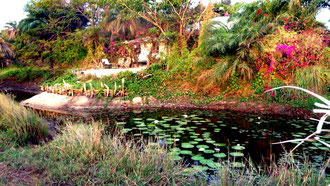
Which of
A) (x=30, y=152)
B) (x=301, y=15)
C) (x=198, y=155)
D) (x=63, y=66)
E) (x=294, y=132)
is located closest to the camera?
(x=30, y=152)

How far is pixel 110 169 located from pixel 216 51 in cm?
705

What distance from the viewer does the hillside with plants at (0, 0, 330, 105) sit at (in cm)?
720

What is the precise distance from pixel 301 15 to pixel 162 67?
6.19 metres

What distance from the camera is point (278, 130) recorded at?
203 inches

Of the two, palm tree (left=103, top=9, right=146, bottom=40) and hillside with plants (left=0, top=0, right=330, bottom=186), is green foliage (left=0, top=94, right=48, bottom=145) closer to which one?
hillside with plants (left=0, top=0, right=330, bottom=186)

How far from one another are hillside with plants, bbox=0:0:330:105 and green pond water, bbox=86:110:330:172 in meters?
1.71

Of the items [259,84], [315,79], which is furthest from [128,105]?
[315,79]

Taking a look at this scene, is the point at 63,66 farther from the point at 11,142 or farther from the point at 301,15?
the point at 301,15

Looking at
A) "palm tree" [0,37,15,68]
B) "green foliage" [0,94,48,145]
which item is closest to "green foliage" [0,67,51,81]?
"palm tree" [0,37,15,68]

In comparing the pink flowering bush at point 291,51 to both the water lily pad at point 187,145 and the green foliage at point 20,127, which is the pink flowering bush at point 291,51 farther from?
the green foliage at point 20,127

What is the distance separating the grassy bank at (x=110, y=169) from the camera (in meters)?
2.32

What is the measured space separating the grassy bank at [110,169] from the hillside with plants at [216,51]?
523 cm

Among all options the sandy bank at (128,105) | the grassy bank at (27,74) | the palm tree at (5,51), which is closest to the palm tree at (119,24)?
the grassy bank at (27,74)

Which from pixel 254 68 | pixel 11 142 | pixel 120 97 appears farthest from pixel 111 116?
pixel 254 68
